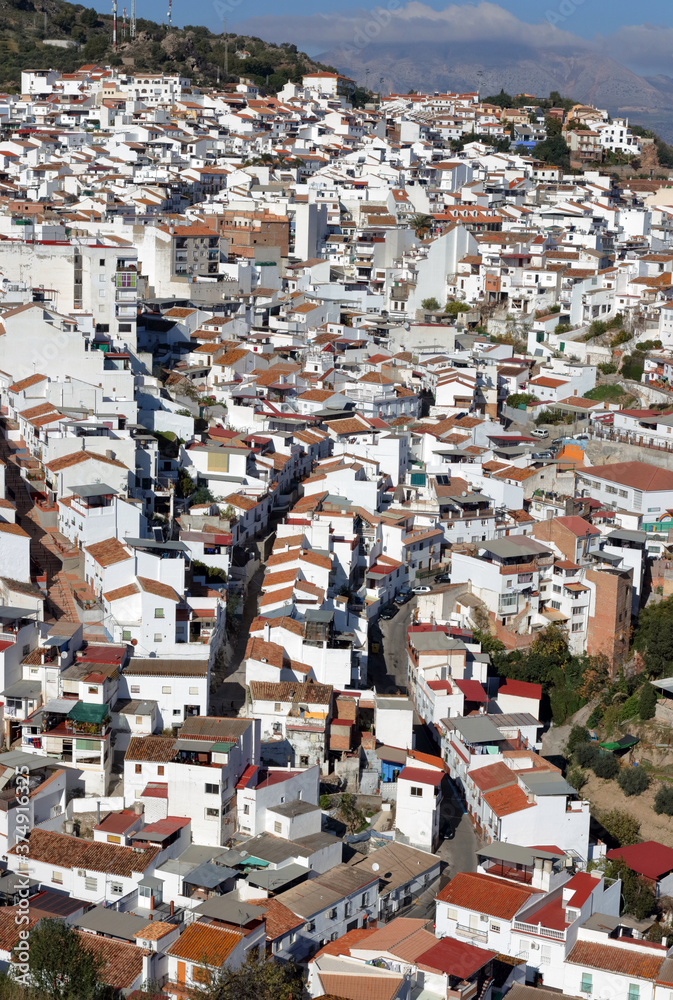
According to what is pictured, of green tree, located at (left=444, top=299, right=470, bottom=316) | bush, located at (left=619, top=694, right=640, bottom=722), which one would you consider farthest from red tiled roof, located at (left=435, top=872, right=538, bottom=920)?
green tree, located at (left=444, top=299, right=470, bottom=316)

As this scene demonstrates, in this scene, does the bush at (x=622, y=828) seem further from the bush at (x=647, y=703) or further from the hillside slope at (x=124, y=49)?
the hillside slope at (x=124, y=49)


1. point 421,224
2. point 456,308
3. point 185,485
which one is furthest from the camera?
point 421,224

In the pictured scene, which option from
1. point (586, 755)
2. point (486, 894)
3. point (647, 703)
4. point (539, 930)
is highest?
point (486, 894)

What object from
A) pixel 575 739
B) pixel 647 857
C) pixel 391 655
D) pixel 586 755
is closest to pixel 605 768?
pixel 586 755

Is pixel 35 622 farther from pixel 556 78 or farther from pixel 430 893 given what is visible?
pixel 556 78

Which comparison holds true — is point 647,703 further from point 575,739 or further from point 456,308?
point 456,308

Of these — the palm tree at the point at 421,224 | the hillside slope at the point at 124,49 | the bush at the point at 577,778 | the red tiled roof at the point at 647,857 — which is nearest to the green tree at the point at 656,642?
the bush at the point at 577,778
